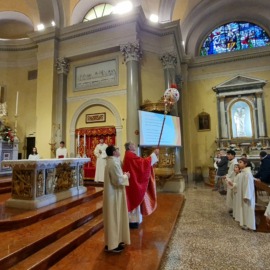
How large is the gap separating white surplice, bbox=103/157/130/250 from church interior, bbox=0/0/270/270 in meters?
1.12

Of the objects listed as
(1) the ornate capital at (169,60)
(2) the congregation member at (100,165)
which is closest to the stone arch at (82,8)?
(1) the ornate capital at (169,60)

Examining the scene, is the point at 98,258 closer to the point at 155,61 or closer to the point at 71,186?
the point at 71,186

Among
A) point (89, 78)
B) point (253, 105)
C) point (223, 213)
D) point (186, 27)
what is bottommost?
point (223, 213)

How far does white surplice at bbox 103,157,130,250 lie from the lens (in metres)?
2.82

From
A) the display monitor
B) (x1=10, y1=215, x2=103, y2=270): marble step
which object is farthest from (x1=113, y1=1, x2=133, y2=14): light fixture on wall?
(x1=10, y1=215, x2=103, y2=270): marble step

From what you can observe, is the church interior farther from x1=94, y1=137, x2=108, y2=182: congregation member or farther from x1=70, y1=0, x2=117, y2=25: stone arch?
x1=94, y1=137, x2=108, y2=182: congregation member

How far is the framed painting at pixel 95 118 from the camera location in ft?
29.1

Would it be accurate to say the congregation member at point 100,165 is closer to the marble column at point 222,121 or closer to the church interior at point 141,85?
the church interior at point 141,85

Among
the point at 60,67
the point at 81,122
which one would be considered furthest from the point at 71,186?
the point at 60,67

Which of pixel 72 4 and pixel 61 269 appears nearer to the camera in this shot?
pixel 61 269

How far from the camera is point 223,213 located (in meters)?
4.97

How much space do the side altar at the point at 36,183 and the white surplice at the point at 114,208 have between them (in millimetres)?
1635

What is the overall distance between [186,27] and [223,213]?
10.0m

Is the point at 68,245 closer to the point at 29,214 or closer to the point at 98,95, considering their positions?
the point at 29,214
